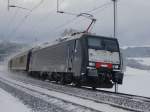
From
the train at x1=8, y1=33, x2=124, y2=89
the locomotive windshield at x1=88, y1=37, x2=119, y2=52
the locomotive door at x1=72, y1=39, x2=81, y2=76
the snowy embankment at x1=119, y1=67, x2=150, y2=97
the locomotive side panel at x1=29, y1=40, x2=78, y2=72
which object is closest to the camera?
the train at x1=8, y1=33, x2=124, y2=89

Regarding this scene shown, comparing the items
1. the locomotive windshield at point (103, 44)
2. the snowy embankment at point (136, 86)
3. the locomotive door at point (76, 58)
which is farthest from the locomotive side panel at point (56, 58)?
the snowy embankment at point (136, 86)

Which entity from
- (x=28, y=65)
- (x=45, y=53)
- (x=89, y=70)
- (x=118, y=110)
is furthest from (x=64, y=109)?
(x=28, y=65)

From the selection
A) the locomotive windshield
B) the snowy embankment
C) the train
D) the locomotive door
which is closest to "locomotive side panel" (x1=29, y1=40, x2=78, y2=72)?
the train

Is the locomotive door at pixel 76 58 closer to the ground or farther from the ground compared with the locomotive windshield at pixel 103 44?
closer to the ground

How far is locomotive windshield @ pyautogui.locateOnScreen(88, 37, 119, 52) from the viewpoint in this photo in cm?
2060

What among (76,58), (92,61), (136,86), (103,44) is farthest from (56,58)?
(136,86)

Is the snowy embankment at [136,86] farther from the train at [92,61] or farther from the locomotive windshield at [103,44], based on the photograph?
the locomotive windshield at [103,44]

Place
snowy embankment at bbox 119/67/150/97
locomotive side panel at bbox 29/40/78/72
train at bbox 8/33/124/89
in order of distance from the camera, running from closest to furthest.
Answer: train at bbox 8/33/124/89 → locomotive side panel at bbox 29/40/78/72 → snowy embankment at bbox 119/67/150/97

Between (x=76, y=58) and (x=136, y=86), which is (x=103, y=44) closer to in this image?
(x=76, y=58)

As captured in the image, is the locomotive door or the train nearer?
the train

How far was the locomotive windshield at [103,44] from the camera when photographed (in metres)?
20.6

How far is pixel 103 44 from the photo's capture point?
20.9 meters

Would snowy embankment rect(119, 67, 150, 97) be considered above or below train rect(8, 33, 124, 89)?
below

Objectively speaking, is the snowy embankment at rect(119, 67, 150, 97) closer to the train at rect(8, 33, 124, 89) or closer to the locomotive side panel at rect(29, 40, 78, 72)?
the train at rect(8, 33, 124, 89)
